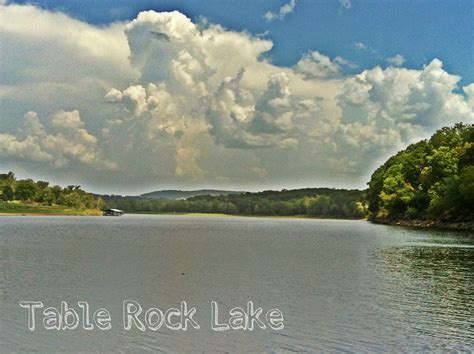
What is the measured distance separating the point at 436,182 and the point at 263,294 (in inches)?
4387

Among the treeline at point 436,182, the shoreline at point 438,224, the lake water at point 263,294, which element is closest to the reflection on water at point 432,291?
the lake water at point 263,294

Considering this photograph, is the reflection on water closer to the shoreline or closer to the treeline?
the treeline

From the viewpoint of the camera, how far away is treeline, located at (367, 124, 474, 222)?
120562 millimetres

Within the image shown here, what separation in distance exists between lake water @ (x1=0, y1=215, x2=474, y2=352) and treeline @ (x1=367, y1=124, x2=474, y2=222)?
5750cm

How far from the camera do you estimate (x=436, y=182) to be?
138000 mm

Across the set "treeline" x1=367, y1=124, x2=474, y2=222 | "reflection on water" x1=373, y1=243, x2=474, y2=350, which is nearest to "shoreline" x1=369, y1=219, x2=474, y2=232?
"treeline" x1=367, y1=124, x2=474, y2=222

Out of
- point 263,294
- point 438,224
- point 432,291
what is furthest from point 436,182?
point 263,294

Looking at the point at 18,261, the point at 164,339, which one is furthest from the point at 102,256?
the point at 164,339

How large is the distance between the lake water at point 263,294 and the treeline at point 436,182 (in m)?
57.5

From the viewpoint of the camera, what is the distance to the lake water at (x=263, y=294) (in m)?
24.6

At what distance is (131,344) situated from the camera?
78.7ft

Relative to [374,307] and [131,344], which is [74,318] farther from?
[374,307]

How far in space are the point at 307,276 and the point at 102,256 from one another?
25557mm

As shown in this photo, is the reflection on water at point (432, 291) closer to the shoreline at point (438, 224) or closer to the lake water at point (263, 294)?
the lake water at point (263, 294)
